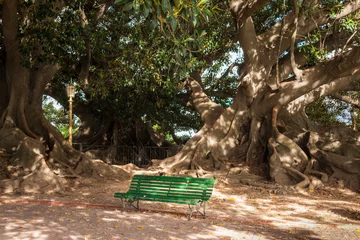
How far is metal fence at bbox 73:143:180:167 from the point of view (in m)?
19.2

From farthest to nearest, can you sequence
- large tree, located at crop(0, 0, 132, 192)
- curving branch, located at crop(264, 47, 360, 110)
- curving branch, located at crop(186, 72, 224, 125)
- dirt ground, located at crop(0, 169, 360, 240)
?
curving branch, located at crop(186, 72, 224, 125) → curving branch, located at crop(264, 47, 360, 110) → large tree, located at crop(0, 0, 132, 192) → dirt ground, located at crop(0, 169, 360, 240)

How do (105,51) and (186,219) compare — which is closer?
(186,219)

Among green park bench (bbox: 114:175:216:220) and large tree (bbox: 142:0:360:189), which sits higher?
large tree (bbox: 142:0:360:189)

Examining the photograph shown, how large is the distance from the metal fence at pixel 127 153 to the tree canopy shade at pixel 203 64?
4.17m

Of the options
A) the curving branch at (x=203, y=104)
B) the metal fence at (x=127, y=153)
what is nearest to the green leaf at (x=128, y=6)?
the curving branch at (x=203, y=104)

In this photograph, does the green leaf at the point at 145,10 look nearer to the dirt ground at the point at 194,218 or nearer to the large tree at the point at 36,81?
the dirt ground at the point at 194,218

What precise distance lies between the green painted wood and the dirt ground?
29cm

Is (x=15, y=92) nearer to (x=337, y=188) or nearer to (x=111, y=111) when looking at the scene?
(x=111, y=111)

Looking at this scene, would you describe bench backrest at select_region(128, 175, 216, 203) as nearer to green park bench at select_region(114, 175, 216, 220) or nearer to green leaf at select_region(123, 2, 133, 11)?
green park bench at select_region(114, 175, 216, 220)

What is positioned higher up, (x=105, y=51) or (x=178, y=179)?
(x=105, y=51)

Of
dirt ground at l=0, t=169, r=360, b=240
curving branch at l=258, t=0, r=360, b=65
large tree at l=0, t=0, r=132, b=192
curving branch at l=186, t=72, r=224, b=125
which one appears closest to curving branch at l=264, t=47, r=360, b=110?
curving branch at l=258, t=0, r=360, b=65

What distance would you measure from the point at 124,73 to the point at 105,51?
5.50ft

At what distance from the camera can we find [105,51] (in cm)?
1432

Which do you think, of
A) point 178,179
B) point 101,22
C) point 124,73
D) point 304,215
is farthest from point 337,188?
point 101,22
